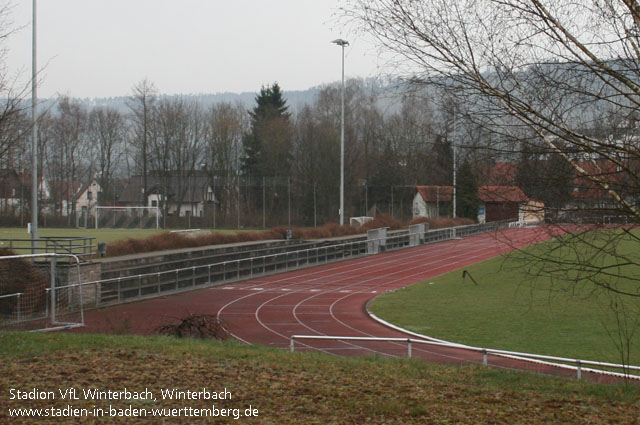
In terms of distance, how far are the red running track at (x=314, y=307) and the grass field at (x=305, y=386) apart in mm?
1555

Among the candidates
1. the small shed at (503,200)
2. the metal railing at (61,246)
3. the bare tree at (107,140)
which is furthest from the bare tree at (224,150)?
the small shed at (503,200)

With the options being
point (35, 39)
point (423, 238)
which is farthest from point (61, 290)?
point (423, 238)

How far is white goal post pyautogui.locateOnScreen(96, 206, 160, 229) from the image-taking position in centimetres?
6500

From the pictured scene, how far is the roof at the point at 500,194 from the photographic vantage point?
216 inches

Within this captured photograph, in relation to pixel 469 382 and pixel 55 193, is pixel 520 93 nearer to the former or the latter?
pixel 469 382

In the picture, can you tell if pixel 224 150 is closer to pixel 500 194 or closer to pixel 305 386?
pixel 305 386

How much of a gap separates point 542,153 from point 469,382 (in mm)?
3109

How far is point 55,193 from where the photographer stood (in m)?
76.2

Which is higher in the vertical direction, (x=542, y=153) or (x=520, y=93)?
(x=520, y=93)

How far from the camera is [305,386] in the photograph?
22.1ft

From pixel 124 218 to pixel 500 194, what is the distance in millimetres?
63498

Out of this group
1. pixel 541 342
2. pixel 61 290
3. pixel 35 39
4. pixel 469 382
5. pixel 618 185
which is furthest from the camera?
pixel 35 39

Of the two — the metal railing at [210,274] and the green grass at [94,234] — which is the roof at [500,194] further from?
the green grass at [94,234]

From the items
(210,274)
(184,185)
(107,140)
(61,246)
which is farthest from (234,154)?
(61,246)
